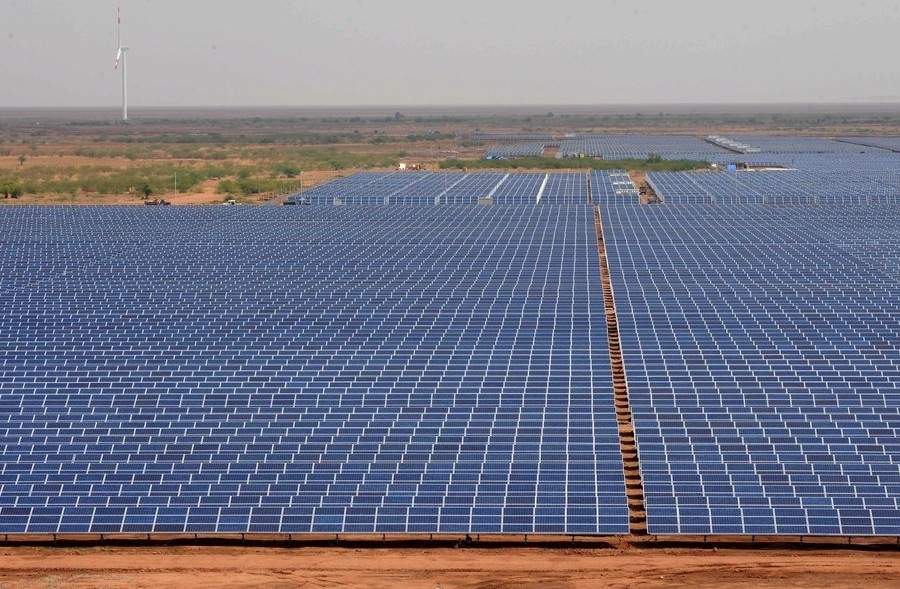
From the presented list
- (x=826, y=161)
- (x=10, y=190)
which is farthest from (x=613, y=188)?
(x=10, y=190)

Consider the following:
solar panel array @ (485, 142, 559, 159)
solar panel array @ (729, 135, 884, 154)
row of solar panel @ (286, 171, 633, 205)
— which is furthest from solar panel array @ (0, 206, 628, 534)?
solar panel array @ (729, 135, 884, 154)

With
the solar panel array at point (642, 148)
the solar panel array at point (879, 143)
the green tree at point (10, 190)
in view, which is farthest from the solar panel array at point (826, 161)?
the green tree at point (10, 190)

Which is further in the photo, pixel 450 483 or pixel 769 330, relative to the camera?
pixel 769 330

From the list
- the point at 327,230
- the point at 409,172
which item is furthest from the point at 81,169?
the point at 327,230

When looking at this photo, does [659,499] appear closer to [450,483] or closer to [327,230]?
[450,483]

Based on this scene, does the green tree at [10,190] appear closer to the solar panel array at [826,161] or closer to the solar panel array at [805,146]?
the solar panel array at [826,161]

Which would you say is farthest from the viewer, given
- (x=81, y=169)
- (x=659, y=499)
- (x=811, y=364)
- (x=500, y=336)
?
(x=81, y=169)

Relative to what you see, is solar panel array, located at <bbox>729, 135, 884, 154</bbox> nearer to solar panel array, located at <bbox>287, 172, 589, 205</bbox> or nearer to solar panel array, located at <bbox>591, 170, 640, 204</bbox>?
solar panel array, located at <bbox>591, 170, 640, 204</bbox>
